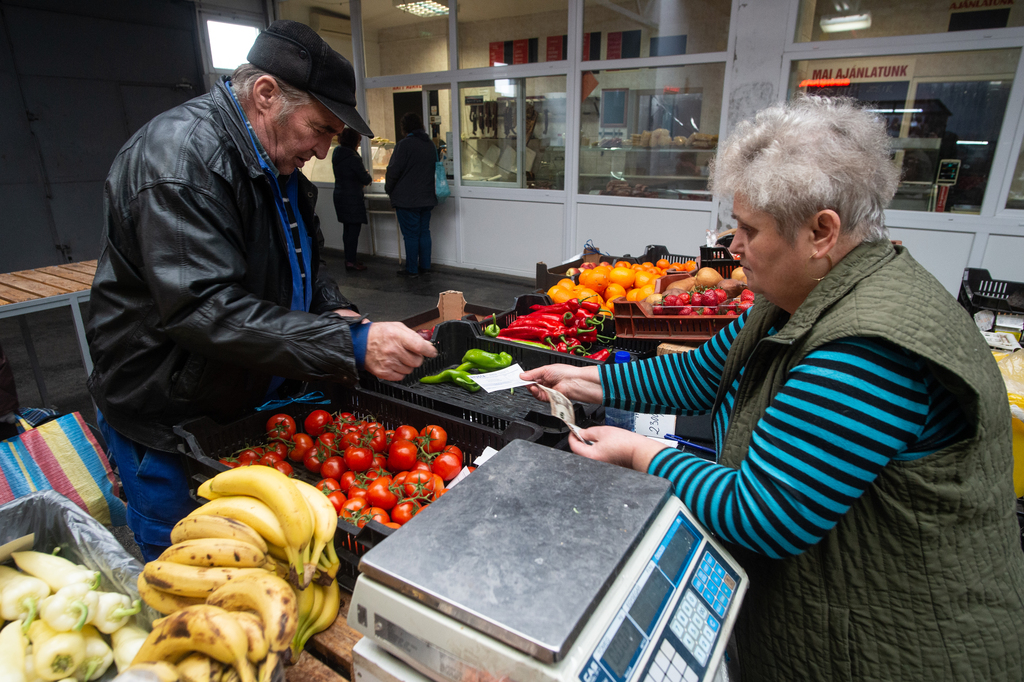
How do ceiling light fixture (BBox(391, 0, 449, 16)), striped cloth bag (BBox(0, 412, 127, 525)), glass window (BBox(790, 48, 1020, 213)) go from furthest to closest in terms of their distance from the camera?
ceiling light fixture (BBox(391, 0, 449, 16)), glass window (BBox(790, 48, 1020, 213)), striped cloth bag (BBox(0, 412, 127, 525))

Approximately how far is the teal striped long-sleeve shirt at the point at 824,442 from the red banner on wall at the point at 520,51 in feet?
26.3

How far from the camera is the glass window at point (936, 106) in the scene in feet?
18.0

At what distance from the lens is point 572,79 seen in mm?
7410

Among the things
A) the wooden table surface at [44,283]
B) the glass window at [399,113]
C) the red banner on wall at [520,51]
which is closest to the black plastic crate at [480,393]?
the wooden table surface at [44,283]

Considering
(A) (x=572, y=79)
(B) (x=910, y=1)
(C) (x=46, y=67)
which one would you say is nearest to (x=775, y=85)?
(B) (x=910, y=1)

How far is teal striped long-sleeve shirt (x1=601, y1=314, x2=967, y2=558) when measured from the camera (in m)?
1.00

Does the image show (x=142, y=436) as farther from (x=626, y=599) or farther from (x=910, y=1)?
(x=910, y=1)

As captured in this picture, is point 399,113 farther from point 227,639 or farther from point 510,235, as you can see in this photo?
point 227,639

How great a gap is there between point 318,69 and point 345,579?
1455 millimetres

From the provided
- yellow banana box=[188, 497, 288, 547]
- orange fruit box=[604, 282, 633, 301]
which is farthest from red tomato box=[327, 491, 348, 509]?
orange fruit box=[604, 282, 633, 301]

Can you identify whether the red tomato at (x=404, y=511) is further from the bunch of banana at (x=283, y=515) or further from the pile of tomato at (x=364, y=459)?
the bunch of banana at (x=283, y=515)

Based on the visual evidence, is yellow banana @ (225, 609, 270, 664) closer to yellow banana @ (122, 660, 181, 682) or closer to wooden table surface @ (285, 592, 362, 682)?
yellow banana @ (122, 660, 181, 682)


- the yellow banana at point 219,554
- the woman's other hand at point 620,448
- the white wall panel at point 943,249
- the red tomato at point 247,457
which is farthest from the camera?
the white wall panel at point 943,249

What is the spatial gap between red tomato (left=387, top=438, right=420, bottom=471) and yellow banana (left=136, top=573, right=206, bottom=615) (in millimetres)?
953
